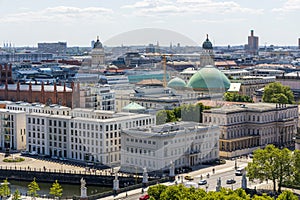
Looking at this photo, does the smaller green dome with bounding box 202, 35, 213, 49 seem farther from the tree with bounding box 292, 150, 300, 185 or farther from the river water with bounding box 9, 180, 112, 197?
the tree with bounding box 292, 150, 300, 185

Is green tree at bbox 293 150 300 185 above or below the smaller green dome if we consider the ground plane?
below

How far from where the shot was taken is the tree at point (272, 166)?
53875 mm

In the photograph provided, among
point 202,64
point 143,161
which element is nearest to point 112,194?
point 143,161

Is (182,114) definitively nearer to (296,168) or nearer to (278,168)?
(278,168)

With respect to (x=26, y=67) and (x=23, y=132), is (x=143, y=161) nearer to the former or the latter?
(x=23, y=132)

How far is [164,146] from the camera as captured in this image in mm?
61500

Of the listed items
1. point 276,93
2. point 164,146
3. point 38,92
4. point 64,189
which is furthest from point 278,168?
point 38,92

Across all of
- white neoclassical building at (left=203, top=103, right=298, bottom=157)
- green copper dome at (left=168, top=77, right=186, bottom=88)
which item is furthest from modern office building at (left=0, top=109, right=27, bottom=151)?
green copper dome at (left=168, top=77, right=186, bottom=88)

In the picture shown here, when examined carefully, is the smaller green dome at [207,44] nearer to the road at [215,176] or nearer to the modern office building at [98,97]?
the modern office building at [98,97]

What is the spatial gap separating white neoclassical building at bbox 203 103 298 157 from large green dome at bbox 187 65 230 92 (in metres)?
21.4

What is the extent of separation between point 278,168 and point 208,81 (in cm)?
5098

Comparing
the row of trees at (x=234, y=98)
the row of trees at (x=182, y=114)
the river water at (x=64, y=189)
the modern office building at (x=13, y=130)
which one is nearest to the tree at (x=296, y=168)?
the river water at (x=64, y=189)

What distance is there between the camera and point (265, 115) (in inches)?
3088

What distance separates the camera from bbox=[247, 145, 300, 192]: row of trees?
53688 millimetres
